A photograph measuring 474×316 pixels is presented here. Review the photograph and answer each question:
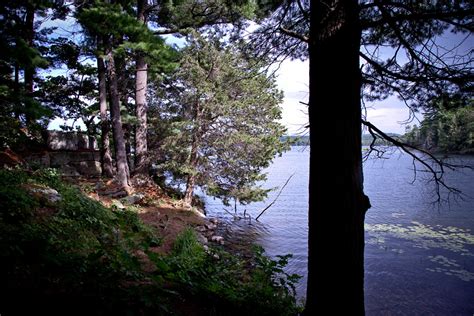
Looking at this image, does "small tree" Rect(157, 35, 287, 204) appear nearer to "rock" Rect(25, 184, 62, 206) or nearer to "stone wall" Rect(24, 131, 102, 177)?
"stone wall" Rect(24, 131, 102, 177)

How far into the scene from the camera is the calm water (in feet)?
23.9

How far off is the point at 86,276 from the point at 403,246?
1179 centimetres

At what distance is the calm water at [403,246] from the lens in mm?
7285

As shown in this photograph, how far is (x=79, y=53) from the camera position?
1173 centimetres

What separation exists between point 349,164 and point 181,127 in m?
9.72

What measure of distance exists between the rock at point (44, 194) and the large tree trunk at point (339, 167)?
5.35 m

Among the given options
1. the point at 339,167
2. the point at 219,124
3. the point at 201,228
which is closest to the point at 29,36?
the point at 219,124

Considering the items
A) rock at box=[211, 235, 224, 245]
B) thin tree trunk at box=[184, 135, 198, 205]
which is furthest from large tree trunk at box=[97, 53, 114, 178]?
rock at box=[211, 235, 224, 245]

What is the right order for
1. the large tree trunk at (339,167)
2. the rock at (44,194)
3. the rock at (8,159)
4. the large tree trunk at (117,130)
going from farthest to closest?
the large tree trunk at (117,130), the rock at (8,159), the rock at (44,194), the large tree trunk at (339,167)

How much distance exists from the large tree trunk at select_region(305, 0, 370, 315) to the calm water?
1.43m

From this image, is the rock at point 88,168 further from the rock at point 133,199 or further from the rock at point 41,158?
the rock at point 133,199

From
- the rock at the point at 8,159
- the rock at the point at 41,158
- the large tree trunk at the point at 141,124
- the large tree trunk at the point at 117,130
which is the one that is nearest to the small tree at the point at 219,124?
the large tree trunk at the point at 141,124

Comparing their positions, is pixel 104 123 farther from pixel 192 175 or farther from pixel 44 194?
pixel 44 194

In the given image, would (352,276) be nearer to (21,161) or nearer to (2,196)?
(2,196)
